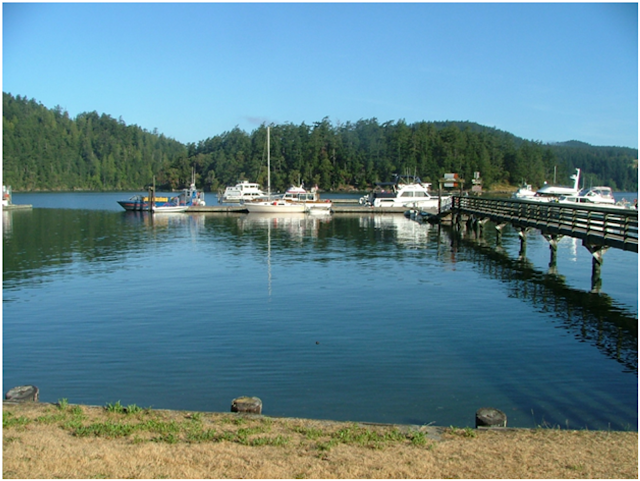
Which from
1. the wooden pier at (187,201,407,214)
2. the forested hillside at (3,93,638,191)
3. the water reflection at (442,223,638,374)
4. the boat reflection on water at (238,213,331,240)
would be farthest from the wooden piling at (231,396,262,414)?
the forested hillside at (3,93,638,191)

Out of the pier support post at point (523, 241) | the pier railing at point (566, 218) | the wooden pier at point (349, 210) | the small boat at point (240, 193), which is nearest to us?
the pier railing at point (566, 218)

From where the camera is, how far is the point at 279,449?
693 centimetres

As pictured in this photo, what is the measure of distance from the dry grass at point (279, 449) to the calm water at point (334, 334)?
75.1 inches

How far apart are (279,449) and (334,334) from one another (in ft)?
26.2

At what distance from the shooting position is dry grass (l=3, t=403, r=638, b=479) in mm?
6312

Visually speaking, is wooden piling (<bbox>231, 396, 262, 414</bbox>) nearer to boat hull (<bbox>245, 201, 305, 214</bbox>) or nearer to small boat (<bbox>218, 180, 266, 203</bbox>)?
boat hull (<bbox>245, 201, 305, 214</bbox>)

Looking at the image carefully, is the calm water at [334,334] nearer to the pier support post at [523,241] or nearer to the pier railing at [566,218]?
the pier support post at [523,241]

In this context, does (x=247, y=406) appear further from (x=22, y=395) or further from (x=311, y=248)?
(x=311, y=248)

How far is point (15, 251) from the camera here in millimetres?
32344

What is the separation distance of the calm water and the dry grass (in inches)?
75.1

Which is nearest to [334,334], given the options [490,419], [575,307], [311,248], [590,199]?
[490,419]

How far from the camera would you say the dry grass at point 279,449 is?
20.7ft

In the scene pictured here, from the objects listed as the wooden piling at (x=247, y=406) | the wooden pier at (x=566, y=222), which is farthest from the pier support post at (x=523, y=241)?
the wooden piling at (x=247, y=406)

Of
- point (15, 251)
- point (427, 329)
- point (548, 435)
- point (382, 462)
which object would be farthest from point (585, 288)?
point (15, 251)
